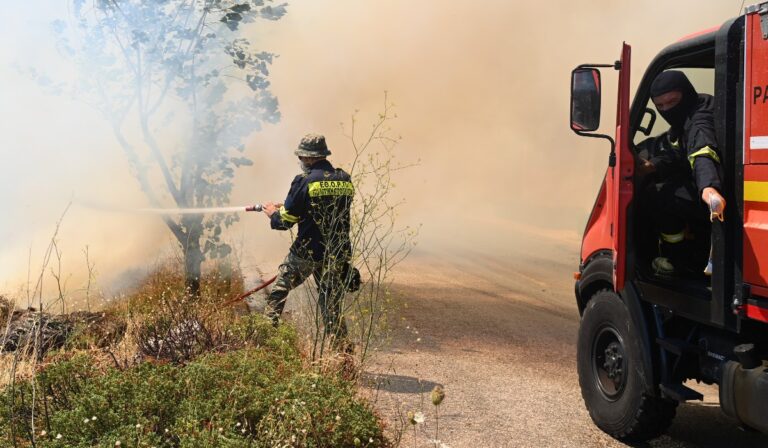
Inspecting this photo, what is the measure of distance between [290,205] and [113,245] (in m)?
4.36

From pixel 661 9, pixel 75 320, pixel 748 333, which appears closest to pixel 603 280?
pixel 748 333

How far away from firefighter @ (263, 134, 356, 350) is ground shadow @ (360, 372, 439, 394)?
0.39 meters

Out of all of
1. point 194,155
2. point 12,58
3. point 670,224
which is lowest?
point 670,224

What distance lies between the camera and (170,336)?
16.2ft

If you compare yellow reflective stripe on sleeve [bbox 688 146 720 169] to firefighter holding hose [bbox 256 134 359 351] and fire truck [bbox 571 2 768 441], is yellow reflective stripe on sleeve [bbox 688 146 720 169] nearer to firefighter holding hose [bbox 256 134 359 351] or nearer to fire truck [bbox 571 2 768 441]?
fire truck [bbox 571 2 768 441]

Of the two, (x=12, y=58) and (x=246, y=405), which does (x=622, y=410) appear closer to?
(x=246, y=405)

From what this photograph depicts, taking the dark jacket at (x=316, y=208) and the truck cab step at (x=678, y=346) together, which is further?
the dark jacket at (x=316, y=208)

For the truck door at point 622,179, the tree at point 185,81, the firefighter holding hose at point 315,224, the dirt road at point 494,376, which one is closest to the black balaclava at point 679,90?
the truck door at point 622,179

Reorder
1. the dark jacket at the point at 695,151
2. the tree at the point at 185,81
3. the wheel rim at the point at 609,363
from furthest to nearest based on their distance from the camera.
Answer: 1. the tree at the point at 185,81
2. the wheel rim at the point at 609,363
3. the dark jacket at the point at 695,151

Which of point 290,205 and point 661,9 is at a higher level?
point 661,9

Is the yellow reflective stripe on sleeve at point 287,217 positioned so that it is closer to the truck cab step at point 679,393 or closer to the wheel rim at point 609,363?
the wheel rim at point 609,363

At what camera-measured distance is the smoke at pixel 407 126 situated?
863 cm

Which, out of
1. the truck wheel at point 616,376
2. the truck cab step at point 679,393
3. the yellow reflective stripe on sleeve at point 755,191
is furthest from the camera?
the truck wheel at point 616,376

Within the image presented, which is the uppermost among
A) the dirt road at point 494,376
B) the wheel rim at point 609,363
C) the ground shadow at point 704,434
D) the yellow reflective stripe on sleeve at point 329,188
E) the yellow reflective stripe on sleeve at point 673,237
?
the yellow reflective stripe on sleeve at point 329,188
